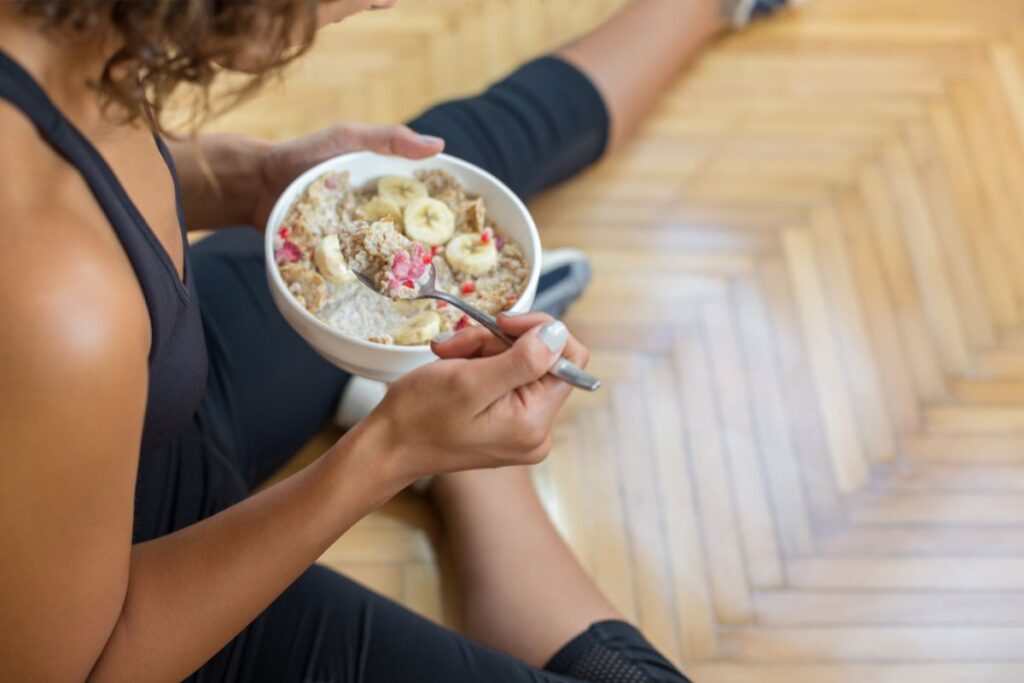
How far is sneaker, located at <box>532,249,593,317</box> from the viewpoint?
1556 mm

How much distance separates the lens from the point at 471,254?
102 centimetres

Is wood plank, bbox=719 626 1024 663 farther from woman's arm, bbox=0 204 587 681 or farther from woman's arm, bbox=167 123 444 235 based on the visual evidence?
woman's arm, bbox=167 123 444 235

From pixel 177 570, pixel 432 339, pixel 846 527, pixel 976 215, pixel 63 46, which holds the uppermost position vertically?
pixel 63 46

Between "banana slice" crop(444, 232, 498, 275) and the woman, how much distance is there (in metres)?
0.11

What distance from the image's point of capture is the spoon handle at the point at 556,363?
87cm

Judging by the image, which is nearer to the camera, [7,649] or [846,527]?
[7,649]

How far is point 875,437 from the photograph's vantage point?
1.61 meters

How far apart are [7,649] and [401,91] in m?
1.32

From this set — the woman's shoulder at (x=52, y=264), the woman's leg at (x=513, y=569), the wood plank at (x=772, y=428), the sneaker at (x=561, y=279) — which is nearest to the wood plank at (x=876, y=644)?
the wood plank at (x=772, y=428)

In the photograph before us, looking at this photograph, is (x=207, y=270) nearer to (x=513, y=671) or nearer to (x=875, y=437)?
Answer: (x=513, y=671)

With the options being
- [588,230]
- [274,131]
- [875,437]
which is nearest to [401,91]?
[274,131]

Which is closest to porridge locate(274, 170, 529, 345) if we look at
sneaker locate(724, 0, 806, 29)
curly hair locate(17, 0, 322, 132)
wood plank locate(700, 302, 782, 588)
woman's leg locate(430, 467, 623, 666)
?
curly hair locate(17, 0, 322, 132)

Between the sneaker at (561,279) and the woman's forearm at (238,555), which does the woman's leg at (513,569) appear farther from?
the woman's forearm at (238,555)

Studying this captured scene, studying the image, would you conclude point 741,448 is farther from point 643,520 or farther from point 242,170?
point 242,170
